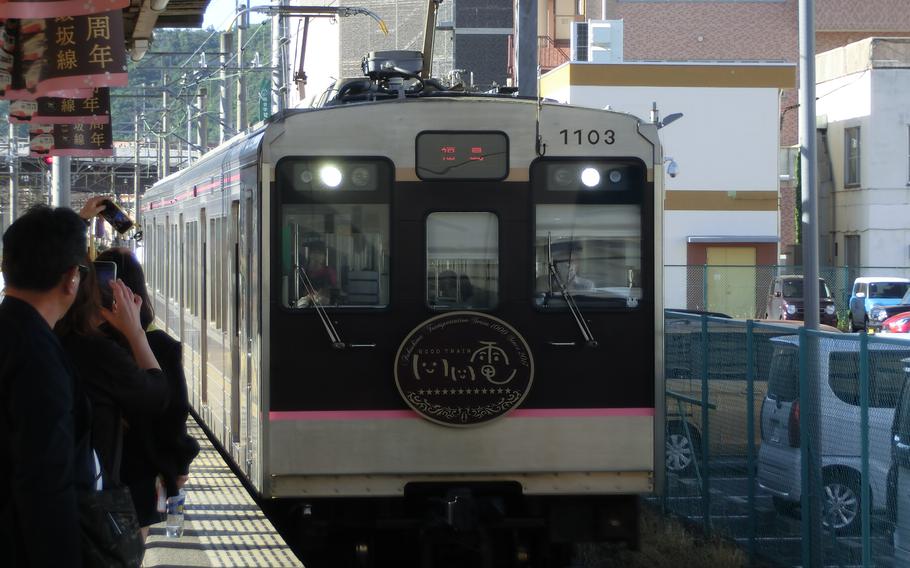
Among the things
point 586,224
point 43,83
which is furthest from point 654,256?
point 43,83

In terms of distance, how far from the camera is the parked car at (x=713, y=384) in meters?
9.35

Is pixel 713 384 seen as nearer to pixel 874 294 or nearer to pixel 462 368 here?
pixel 462 368

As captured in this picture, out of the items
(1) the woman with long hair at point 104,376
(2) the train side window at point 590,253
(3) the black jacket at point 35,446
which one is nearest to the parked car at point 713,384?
(2) the train side window at point 590,253

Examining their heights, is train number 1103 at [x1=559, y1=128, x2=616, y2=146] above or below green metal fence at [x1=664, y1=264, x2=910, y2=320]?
above

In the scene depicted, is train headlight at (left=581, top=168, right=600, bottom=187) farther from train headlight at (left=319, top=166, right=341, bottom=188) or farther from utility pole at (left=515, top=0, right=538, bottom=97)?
utility pole at (left=515, top=0, right=538, bottom=97)

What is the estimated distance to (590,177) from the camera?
811cm

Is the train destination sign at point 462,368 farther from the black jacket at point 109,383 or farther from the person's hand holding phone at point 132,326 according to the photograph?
the black jacket at point 109,383

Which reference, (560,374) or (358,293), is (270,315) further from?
(560,374)

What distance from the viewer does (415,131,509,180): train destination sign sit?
8.09m

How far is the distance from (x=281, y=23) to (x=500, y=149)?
18652 millimetres

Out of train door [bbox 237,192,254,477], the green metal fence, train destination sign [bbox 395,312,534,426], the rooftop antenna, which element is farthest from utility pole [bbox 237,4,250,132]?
train destination sign [bbox 395,312,534,426]

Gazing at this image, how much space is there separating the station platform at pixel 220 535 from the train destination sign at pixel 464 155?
7.32 ft

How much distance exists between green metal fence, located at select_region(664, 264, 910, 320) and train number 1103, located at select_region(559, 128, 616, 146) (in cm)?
2099

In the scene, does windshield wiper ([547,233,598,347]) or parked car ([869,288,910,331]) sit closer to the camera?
windshield wiper ([547,233,598,347])
